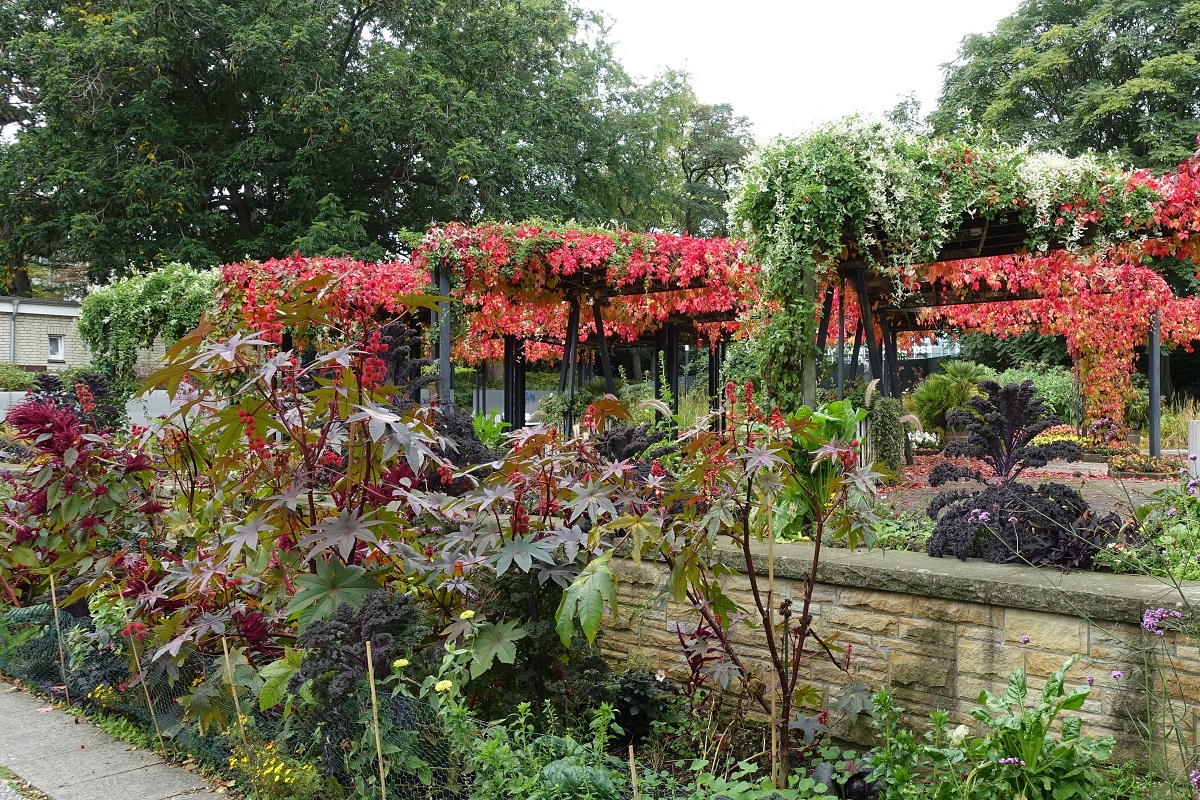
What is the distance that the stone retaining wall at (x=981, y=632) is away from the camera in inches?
95.6

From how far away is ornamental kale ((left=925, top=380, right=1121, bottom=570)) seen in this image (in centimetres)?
290

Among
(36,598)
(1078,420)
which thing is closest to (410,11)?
(1078,420)

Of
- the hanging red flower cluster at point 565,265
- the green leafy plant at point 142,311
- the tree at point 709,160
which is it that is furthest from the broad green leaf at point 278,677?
the tree at point 709,160

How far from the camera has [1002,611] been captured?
8.87ft

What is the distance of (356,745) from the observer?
262cm

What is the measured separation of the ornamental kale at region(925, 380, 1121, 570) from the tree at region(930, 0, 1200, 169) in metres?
18.8

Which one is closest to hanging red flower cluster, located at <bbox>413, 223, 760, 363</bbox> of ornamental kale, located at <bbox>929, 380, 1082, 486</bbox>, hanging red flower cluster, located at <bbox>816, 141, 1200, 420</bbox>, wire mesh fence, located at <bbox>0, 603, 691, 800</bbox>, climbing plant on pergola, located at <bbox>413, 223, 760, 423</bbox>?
climbing plant on pergola, located at <bbox>413, 223, 760, 423</bbox>

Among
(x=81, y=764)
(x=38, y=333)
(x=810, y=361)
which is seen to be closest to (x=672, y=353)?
(x=810, y=361)

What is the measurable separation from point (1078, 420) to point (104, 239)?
57.3ft

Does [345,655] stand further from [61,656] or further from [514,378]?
[514,378]

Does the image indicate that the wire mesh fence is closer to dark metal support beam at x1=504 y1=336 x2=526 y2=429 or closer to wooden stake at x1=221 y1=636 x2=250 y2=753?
wooden stake at x1=221 y1=636 x2=250 y2=753

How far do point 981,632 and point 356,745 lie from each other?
1.93 metres

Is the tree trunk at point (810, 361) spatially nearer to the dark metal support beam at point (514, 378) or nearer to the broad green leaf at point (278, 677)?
the broad green leaf at point (278, 677)

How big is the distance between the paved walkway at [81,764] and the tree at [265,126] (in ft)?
45.6
